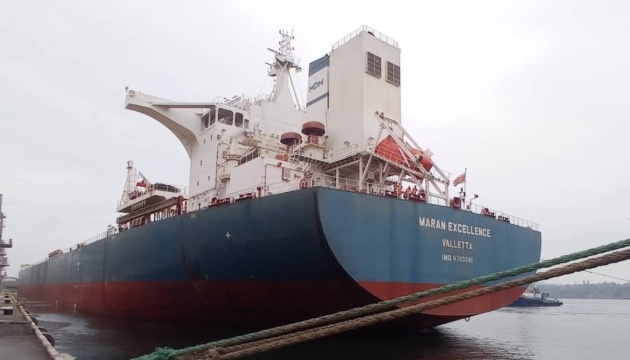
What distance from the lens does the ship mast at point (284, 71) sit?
2267 cm

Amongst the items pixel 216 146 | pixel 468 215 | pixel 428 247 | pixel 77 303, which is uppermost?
pixel 216 146

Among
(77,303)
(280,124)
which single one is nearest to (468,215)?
(280,124)

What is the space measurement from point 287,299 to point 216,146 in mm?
8657

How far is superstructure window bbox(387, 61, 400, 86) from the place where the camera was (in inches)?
637

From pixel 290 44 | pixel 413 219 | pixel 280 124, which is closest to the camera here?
pixel 413 219

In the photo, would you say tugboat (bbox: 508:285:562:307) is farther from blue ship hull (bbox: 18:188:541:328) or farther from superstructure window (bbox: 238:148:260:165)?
superstructure window (bbox: 238:148:260:165)

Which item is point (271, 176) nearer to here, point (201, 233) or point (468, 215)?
point (201, 233)

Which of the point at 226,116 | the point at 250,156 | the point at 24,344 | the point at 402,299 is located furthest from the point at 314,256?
the point at 226,116

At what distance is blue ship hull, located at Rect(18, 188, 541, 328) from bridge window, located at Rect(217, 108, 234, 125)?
5.25 metres

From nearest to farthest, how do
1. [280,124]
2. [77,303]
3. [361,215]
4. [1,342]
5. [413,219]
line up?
1. [1,342]
2. [361,215]
3. [413,219]
4. [280,124]
5. [77,303]

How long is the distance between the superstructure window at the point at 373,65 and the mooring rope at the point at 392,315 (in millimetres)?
12791

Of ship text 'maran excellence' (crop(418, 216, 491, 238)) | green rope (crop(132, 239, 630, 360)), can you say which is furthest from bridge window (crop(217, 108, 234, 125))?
green rope (crop(132, 239, 630, 360))

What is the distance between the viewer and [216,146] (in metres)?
19.8

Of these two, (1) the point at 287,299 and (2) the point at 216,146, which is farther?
(2) the point at 216,146
